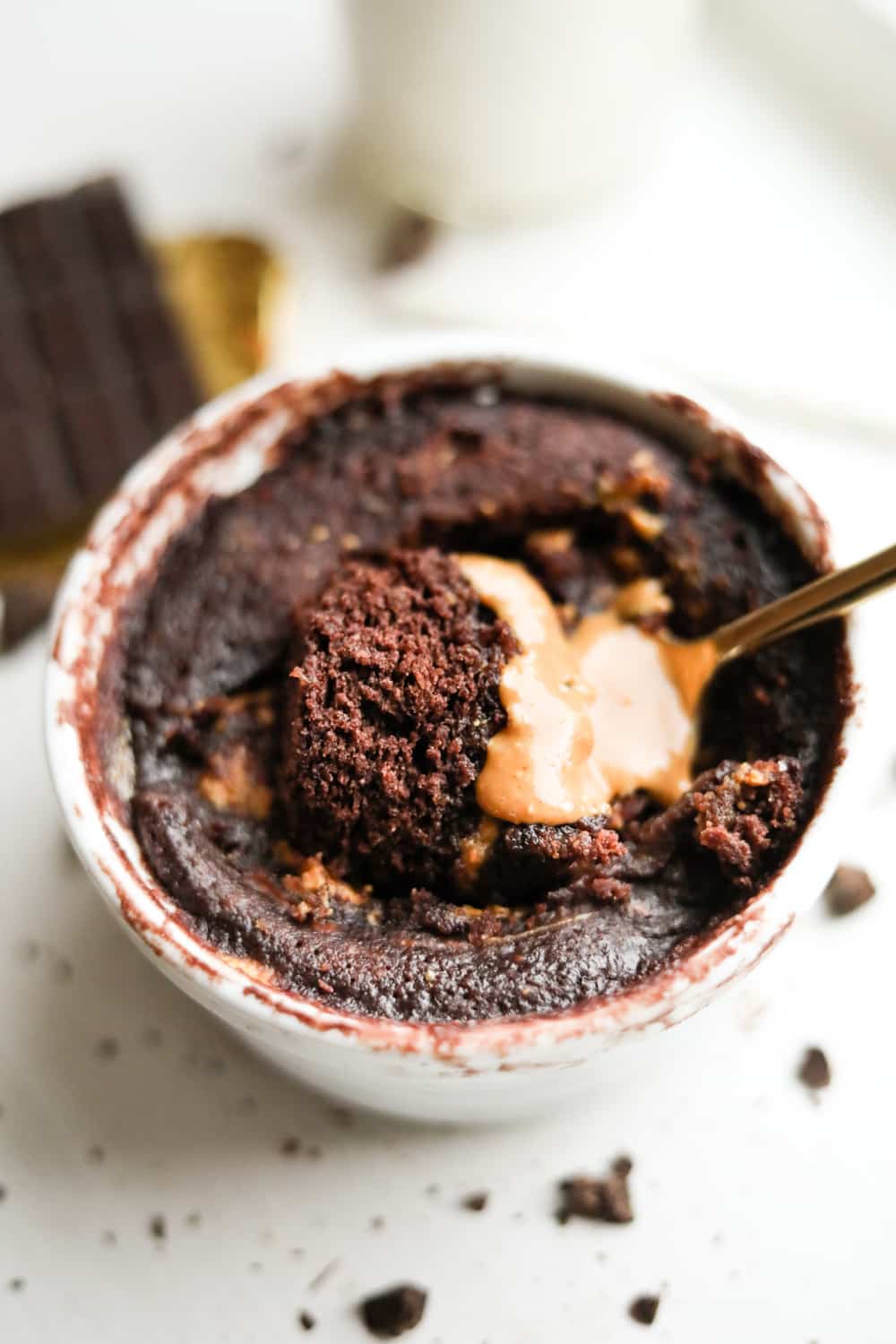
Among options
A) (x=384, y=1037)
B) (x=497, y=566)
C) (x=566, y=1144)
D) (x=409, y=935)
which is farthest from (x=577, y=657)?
(x=566, y=1144)

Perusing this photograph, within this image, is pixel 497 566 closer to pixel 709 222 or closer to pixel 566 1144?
pixel 566 1144

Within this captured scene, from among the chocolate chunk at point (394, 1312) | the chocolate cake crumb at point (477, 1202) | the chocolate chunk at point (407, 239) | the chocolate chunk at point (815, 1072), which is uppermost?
the chocolate chunk at point (407, 239)

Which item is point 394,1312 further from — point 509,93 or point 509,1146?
point 509,93

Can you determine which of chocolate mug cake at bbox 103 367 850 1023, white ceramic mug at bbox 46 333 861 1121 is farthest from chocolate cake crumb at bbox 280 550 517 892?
white ceramic mug at bbox 46 333 861 1121

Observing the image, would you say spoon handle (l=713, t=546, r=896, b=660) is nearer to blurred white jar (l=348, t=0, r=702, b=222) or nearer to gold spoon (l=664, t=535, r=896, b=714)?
gold spoon (l=664, t=535, r=896, b=714)

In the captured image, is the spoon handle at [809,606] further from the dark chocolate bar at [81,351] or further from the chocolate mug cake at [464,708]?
the dark chocolate bar at [81,351]

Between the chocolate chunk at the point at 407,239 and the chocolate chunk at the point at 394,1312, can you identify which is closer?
the chocolate chunk at the point at 394,1312

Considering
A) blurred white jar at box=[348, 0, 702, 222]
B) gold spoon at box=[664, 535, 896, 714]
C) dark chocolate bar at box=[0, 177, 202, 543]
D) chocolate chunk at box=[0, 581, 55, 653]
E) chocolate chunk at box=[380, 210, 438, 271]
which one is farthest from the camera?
chocolate chunk at box=[380, 210, 438, 271]

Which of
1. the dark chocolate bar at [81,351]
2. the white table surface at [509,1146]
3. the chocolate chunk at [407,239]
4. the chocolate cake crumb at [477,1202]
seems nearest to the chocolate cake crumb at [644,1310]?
the white table surface at [509,1146]
